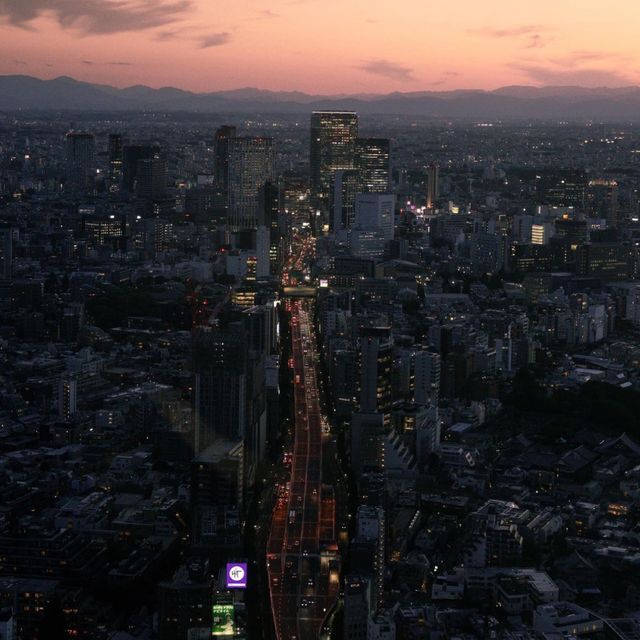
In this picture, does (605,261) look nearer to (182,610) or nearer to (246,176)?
(246,176)

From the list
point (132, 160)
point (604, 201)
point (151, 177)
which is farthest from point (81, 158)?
point (604, 201)

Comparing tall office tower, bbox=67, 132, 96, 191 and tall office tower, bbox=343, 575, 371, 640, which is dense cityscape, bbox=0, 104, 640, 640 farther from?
tall office tower, bbox=67, 132, 96, 191

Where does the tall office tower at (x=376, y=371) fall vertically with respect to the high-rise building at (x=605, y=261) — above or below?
above

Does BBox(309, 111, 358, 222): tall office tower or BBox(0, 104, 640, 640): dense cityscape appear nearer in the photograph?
BBox(0, 104, 640, 640): dense cityscape

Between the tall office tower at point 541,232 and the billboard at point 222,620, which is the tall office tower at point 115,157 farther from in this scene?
the billboard at point 222,620

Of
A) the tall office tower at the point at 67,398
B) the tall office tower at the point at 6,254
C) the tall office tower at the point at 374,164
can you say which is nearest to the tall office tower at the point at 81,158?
the tall office tower at the point at 374,164

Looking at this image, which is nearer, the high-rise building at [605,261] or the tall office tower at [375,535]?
the tall office tower at [375,535]

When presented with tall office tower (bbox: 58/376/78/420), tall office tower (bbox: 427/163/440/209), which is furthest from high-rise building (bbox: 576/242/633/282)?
tall office tower (bbox: 58/376/78/420)
